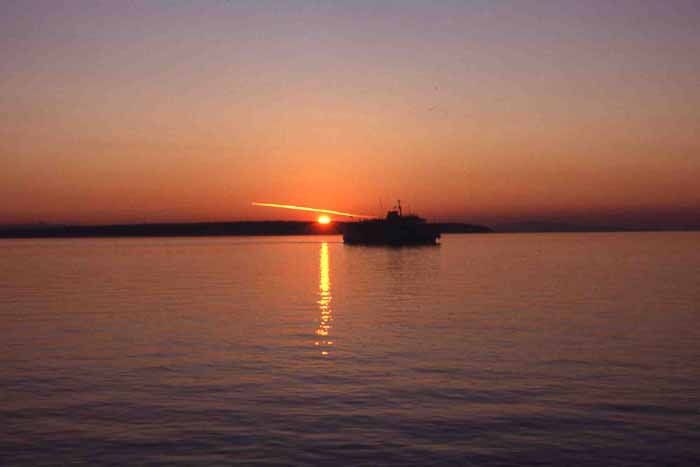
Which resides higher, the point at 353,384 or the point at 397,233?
the point at 397,233

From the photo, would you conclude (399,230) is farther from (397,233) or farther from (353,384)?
(353,384)

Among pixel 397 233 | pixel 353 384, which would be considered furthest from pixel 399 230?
pixel 353 384

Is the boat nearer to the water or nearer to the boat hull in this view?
the boat hull

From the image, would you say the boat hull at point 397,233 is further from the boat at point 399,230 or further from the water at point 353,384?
the water at point 353,384

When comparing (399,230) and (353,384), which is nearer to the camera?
(353,384)

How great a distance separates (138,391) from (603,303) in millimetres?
29865

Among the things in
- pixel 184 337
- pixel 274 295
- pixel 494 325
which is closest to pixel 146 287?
pixel 274 295

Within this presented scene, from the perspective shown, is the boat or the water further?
the boat

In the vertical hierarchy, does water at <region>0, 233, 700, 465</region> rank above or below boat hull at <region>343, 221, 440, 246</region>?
below

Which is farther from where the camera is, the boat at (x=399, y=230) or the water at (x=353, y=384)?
the boat at (x=399, y=230)

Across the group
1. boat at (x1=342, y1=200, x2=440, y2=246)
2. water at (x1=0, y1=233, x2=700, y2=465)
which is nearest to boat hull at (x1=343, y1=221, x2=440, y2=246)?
boat at (x1=342, y1=200, x2=440, y2=246)

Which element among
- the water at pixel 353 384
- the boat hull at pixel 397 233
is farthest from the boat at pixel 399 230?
the water at pixel 353 384

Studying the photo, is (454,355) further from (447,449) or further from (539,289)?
(539,289)

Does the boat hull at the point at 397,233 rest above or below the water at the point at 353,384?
above
